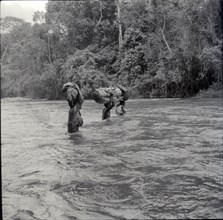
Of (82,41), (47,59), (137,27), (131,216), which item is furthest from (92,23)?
(131,216)

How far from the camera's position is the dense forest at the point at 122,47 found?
75.7ft

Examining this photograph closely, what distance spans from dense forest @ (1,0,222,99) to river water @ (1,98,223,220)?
16.2 m

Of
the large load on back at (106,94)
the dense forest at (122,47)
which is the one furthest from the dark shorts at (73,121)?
the dense forest at (122,47)

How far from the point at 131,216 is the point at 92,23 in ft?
97.1

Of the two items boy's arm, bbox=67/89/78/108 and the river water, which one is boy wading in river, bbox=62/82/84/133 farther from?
the river water

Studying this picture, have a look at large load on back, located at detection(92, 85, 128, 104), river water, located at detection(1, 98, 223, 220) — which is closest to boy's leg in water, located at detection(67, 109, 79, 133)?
river water, located at detection(1, 98, 223, 220)

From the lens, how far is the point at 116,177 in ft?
13.8

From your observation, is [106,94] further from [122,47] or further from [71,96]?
[122,47]

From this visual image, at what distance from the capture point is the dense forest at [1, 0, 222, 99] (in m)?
23.1

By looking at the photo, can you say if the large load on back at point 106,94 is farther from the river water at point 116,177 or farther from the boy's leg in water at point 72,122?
the river water at point 116,177

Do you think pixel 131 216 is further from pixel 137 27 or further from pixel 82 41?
pixel 82 41

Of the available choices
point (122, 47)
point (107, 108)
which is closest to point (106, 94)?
point (107, 108)

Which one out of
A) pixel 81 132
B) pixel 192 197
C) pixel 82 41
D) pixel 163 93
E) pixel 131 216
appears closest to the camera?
pixel 131 216

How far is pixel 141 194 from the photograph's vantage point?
3457 millimetres
